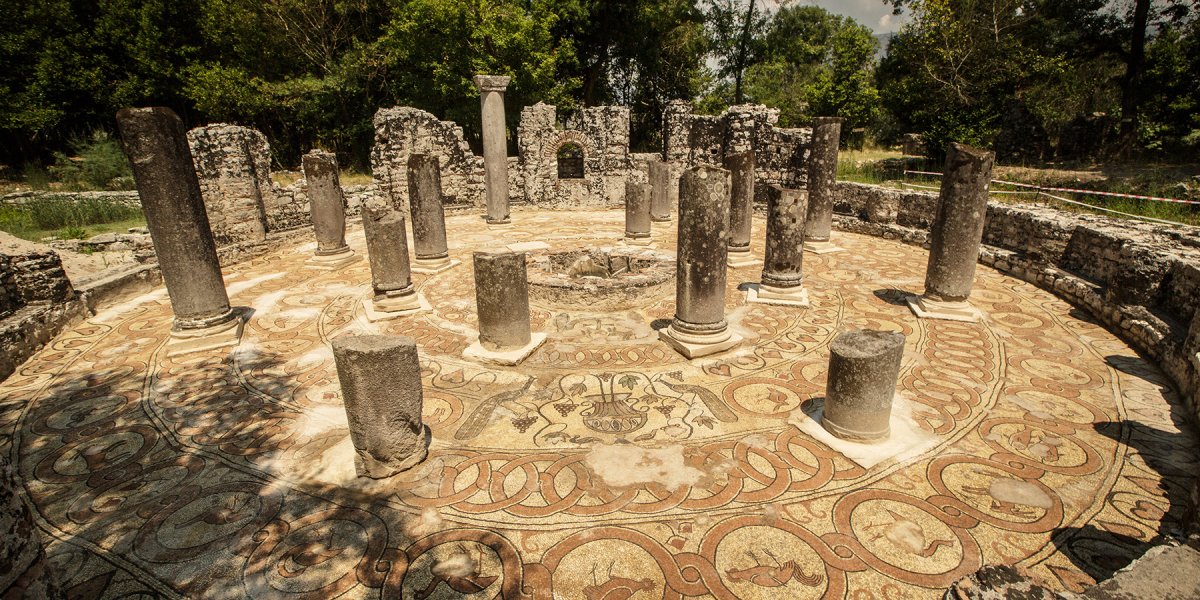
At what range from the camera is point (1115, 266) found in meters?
8.70

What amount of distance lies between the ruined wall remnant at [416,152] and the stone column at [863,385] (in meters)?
15.2

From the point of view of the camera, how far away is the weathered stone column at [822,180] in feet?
41.2

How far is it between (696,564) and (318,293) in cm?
921

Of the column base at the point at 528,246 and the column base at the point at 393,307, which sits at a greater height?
the column base at the point at 528,246

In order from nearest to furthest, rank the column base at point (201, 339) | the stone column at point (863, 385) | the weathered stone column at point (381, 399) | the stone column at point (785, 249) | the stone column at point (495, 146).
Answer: the weathered stone column at point (381, 399) → the stone column at point (863, 385) → the column base at point (201, 339) → the stone column at point (785, 249) → the stone column at point (495, 146)

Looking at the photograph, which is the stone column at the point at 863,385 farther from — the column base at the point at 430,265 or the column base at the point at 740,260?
the column base at the point at 430,265

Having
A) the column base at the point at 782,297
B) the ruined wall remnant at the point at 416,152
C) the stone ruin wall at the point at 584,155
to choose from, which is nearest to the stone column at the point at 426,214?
the ruined wall remnant at the point at 416,152

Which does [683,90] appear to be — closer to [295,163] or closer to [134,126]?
[295,163]

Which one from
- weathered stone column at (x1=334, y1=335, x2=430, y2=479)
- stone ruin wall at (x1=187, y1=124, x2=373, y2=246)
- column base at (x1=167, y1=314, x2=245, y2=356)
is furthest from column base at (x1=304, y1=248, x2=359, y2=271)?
weathered stone column at (x1=334, y1=335, x2=430, y2=479)

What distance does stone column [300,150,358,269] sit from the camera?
12188mm

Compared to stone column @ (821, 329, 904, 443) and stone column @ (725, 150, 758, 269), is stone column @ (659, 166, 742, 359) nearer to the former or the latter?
stone column @ (821, 329, 904, 443)

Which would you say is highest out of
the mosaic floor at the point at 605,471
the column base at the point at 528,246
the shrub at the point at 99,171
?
the shrub at the point at 99,171

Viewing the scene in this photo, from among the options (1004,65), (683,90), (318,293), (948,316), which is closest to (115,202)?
(318,293)

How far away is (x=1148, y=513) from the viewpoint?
14.2 ft
